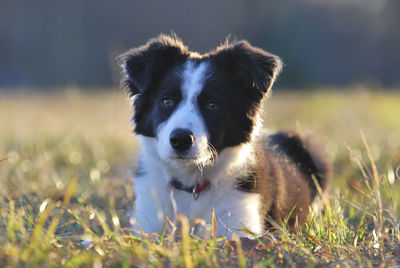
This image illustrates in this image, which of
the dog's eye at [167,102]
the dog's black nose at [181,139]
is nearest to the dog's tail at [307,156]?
the dog's eye at [167,102]

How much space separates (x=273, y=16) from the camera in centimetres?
3036

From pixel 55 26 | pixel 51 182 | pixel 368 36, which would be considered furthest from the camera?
pixel 55 26

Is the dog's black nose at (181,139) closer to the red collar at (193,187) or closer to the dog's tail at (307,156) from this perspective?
the red collar at (193,187)

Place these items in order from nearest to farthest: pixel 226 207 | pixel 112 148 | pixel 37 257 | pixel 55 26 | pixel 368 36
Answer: pixel 37 257, pixel 226 207, pixel 112 148, pixel 368 36, pixel 55 26

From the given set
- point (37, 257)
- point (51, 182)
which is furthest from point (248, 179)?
point (51, 182)

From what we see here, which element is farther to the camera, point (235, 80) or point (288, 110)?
point (288, 110)

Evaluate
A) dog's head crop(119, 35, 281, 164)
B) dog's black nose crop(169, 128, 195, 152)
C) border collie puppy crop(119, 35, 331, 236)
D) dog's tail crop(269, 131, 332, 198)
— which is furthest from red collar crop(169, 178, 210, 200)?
dog's tail crop(269, 131, 332, 198)

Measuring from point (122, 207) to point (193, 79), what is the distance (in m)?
1.46

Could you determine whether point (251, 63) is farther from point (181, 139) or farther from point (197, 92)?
point (181, 139)

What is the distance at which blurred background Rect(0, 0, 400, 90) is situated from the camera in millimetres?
27609

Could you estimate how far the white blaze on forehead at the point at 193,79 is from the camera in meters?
3.36

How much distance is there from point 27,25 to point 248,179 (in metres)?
32.1

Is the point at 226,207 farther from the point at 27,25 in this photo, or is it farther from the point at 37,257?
the point at 27,25

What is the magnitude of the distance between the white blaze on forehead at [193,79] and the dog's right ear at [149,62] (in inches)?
7.8
